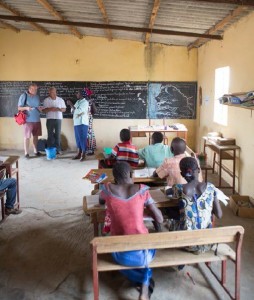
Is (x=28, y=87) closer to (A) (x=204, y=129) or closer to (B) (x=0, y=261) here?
(A) (x=204, y=129)

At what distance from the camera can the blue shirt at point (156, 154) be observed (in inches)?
154

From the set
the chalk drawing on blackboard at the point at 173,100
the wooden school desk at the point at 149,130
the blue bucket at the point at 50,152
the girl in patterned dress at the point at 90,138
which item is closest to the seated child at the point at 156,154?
the wooden school desk at the point at 149,130

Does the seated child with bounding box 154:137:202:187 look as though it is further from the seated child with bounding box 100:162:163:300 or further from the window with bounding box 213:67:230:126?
the window with bounding box 213:67:230:126

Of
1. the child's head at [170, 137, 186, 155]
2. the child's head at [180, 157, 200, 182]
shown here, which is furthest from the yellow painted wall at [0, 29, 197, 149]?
the child's head at [180, 157, 200, 182]

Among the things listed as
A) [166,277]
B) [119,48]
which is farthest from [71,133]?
[166,277]

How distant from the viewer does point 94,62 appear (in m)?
8.21

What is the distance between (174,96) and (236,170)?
340 centimetres

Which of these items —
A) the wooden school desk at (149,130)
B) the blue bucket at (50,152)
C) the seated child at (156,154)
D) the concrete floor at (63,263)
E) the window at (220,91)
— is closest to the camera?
the concrete floor at (63,263)

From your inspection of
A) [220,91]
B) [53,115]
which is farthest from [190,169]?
[53,115]

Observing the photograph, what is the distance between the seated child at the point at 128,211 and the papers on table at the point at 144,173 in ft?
3.34

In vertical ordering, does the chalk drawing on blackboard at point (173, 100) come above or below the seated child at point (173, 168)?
above

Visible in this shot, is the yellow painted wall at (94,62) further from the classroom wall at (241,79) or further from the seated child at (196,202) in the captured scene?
the seated child at (196,202)

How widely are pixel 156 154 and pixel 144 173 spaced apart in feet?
1.19

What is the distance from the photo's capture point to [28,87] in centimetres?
843
